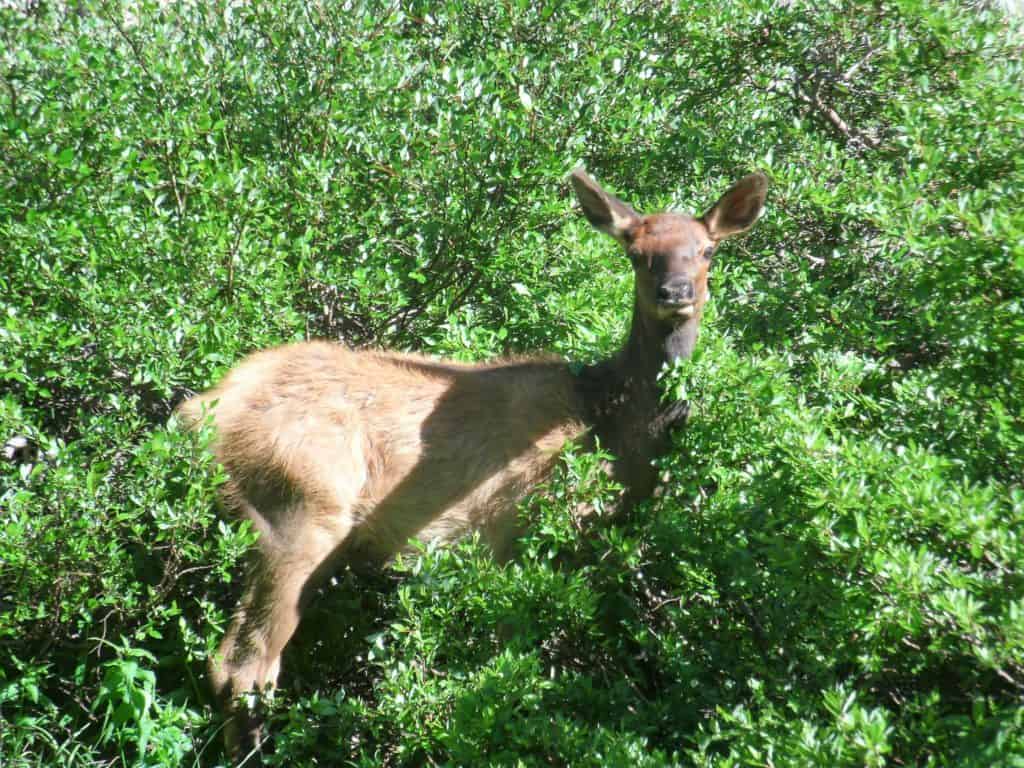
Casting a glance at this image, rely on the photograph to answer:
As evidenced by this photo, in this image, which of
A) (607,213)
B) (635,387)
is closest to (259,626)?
(635,387)

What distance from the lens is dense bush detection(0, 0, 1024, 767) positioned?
12.7ft

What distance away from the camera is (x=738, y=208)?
19.3 ft

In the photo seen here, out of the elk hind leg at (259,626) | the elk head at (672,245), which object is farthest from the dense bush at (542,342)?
the elk head at (672,245)

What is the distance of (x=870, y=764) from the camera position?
323cm

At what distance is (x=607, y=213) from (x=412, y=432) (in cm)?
175

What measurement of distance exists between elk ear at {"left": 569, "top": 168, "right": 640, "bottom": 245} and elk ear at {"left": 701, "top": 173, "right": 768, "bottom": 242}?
17.5 inches

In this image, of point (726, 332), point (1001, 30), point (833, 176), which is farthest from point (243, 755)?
point (1001, 30)

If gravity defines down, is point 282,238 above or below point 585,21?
below

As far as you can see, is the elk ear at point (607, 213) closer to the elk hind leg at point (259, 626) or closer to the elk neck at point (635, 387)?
the elk neck at point (635, 387)

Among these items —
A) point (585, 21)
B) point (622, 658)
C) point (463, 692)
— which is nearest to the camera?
point (463, 692)

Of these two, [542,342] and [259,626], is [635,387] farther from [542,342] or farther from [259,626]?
[259,626]

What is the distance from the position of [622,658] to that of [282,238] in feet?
9.93

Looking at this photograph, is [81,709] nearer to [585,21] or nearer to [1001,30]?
[585,21]

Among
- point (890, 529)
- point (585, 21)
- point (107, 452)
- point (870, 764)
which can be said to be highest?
point (585, 21)
